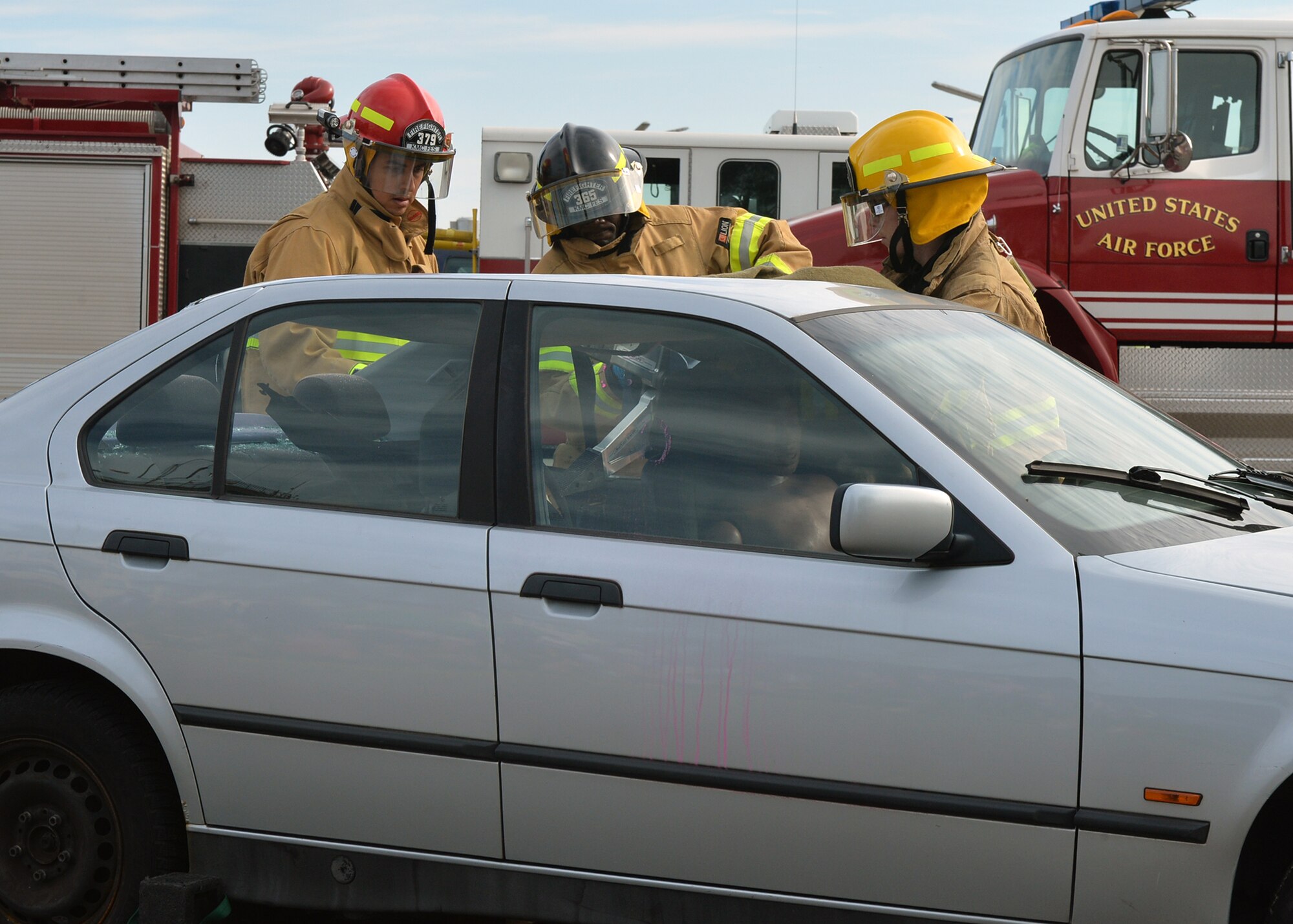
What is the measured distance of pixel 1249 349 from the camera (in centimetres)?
702

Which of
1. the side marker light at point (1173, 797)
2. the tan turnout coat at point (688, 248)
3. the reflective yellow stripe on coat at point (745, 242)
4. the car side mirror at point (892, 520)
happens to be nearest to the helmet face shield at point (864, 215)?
the tan turnout coat at point (688, 248)

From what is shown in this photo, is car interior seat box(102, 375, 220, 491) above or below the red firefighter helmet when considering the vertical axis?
below

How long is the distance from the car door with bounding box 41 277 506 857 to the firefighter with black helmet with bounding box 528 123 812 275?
5.24 feet

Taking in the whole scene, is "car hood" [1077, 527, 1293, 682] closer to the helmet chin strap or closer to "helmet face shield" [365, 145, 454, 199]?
the helmet chin strap

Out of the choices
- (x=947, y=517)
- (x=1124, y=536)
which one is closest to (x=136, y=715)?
(x=947, y=517)

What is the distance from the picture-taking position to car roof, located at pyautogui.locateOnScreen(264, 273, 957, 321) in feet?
9.29

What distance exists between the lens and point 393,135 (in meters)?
4.83

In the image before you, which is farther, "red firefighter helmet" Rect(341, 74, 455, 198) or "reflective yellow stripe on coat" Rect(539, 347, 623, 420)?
"red firefighter helmet" Rect(341, 74, 455, 198)

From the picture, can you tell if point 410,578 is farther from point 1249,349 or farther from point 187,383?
point 1249,349

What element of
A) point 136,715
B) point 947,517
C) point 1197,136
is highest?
point 1197,136

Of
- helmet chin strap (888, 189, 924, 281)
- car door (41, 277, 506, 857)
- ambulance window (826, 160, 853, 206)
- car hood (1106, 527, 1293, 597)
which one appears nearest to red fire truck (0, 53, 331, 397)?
ambulance window (826, 160, 853, 206)

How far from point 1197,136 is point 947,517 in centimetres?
541

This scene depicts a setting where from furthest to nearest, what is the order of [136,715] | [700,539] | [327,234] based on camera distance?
[327,234], [136,715], [700,539]

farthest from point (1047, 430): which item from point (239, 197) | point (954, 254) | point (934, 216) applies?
point (239, 197)
